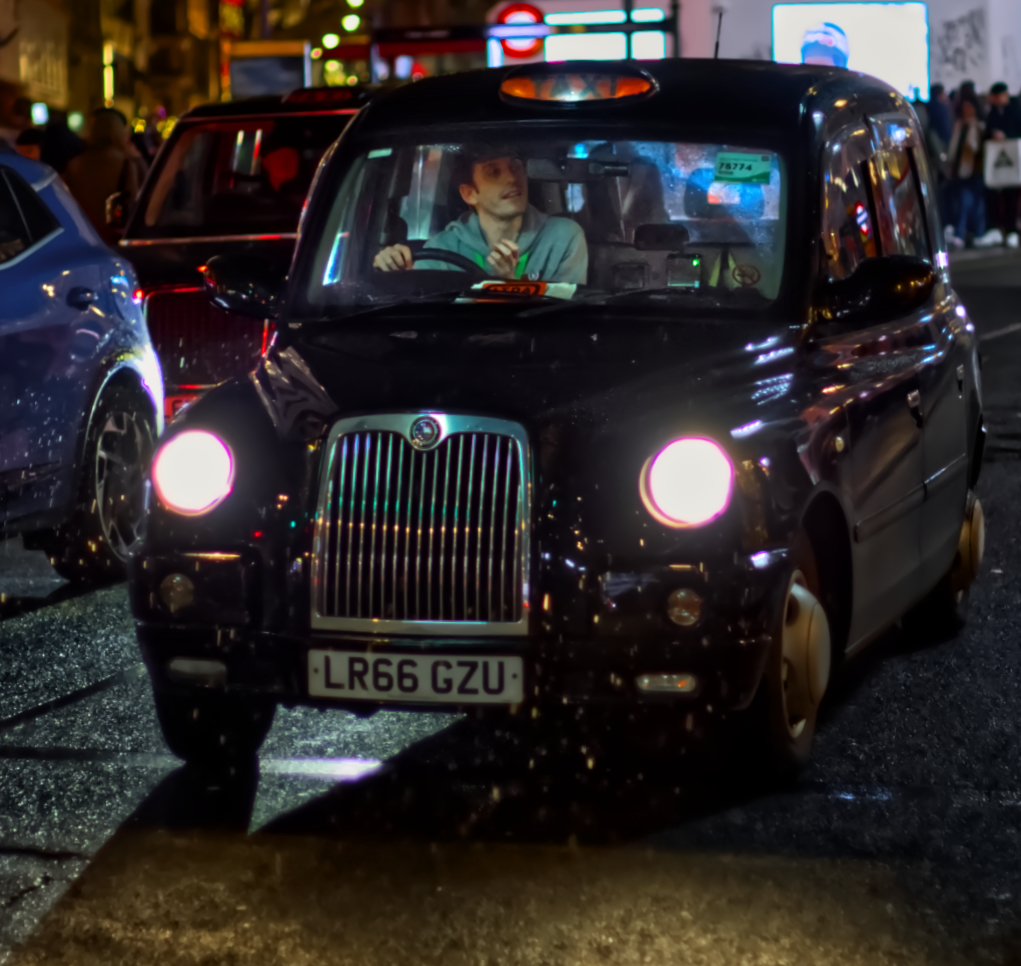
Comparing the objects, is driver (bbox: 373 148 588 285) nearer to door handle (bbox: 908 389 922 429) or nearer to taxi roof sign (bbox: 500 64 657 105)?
taxi roof sign (bbox: 500 64 657 105)

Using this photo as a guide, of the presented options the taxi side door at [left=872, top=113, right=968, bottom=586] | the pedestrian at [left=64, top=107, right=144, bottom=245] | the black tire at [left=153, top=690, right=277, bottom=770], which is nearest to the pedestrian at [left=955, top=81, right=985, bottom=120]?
the pedestrian at [left=64, top=107, right=144, bottom=245]

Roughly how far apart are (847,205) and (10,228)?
11.0 ft

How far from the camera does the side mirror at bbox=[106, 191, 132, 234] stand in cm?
1270

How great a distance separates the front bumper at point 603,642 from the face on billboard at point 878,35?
2731 centimetres

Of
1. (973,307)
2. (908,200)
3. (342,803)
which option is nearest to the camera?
(342,803)

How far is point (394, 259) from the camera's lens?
240 inches

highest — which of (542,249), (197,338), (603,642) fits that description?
(542,249)

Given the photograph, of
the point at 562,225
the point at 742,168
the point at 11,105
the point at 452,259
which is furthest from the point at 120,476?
the point at 11,105

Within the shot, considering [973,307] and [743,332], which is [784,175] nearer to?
[743,332]

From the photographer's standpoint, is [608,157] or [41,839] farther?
[608,157]

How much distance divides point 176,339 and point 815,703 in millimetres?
5956

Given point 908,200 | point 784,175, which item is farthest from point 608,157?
point 908,200

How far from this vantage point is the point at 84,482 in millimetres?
8195

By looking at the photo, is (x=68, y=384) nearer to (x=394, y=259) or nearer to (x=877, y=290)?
(x=394, y=259)
